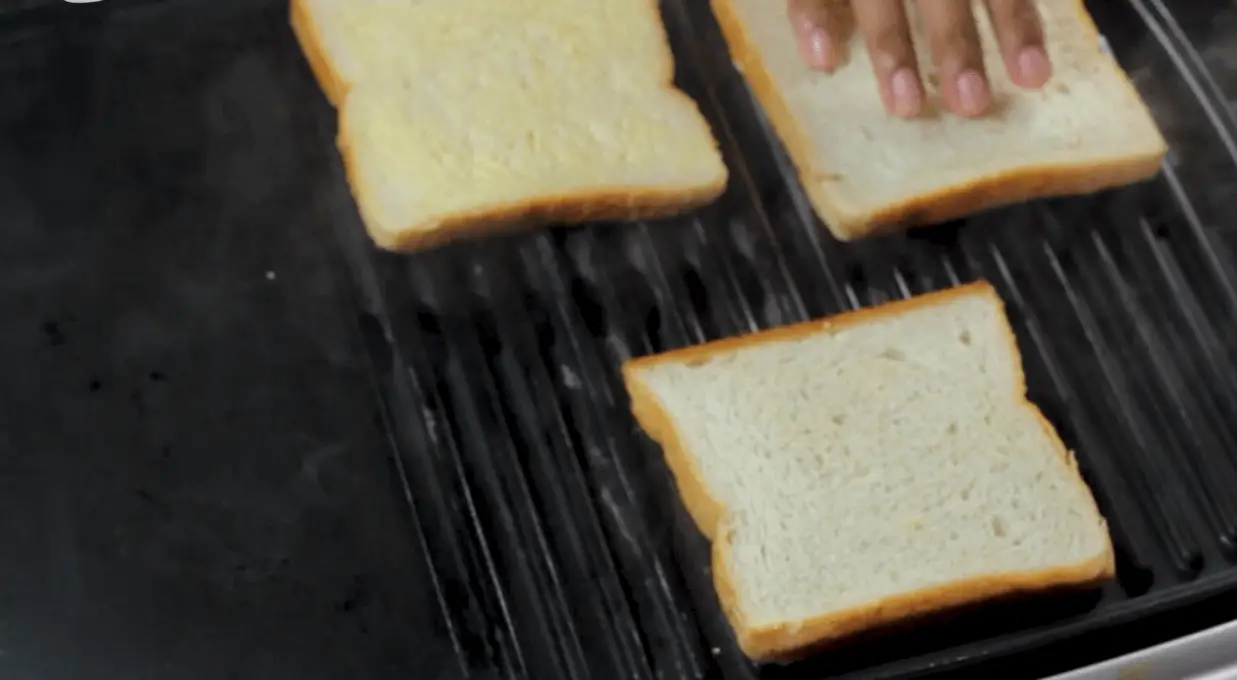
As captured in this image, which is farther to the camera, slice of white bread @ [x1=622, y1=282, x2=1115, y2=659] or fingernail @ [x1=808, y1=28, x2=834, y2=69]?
fingernail @ [x1=808, y1=28, x2=834, y2=69]

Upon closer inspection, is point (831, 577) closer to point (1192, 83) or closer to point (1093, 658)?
point (1093, 658)

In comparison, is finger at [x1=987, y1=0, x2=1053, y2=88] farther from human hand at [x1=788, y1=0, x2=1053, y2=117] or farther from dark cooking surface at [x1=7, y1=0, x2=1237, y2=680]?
dark cooking surface at [x1=7, y1=0, x2=1237, y2=680]

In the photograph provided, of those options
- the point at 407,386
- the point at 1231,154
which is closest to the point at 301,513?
the point at 407,386

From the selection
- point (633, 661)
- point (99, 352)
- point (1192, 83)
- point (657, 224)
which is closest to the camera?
point (633, 661)

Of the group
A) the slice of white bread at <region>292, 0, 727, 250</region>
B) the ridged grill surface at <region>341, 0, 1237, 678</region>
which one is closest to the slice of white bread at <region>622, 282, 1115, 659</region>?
the ridged grill surface at <region>341, 0, 1237, 678</region>

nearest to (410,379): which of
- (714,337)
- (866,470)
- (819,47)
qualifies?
(714,337)

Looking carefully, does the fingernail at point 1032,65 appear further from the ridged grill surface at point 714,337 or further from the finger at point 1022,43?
the ridged grill surface at point 714,337
